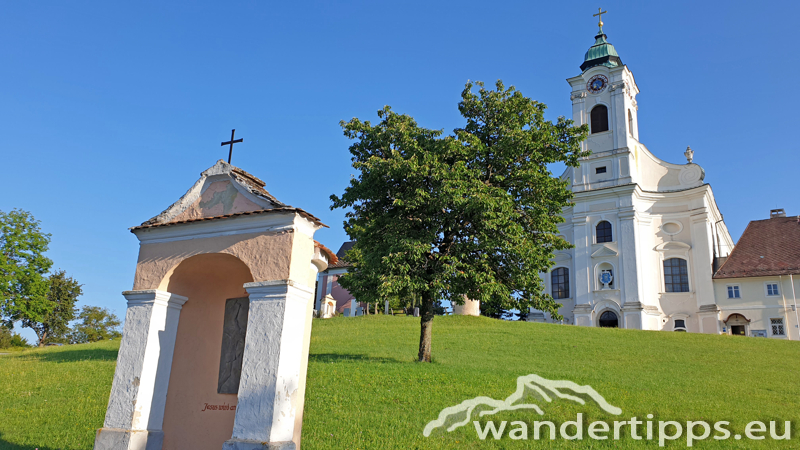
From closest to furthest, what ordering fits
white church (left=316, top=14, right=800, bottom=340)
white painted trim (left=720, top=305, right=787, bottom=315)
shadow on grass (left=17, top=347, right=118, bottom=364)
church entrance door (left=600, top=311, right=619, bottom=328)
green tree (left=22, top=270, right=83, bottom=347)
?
1. shadow on grass (left=17, top=347, right=118, bottom=364)
2. white painted trim (left=720, top=305, right=787, bottom=315)
3. white church (left=316, top=14, right=800, bottom=340)
4. church entrance door (left=600, top=311, right=619, bottom=328)
5. green tree (left=22, top=270, right=83, bottom=347)

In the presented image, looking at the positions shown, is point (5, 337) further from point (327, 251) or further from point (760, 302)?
point (760, 302)

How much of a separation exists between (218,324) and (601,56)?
4140 cm

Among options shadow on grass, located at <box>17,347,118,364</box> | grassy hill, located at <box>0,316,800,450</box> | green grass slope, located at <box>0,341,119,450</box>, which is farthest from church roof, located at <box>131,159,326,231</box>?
shadow on grass, located at <box>17,347,118,364</box>

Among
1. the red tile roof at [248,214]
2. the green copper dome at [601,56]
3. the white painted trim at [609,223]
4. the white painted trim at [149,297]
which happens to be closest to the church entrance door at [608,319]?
the white painted trim at [609,223]

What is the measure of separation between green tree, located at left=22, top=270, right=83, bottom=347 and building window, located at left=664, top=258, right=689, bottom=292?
49.9m

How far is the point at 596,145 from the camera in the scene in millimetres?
40219

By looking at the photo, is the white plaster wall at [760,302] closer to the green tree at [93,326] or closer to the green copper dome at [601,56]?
the green copper dome at [601,56]

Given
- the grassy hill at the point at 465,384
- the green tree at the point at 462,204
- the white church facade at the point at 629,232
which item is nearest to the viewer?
the grassy hill at the point at 465,384

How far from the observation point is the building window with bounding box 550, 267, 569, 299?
38.9m

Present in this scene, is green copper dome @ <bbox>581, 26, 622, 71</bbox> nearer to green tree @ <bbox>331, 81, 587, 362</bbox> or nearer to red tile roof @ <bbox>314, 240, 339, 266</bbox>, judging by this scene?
green tree @ <bbox>331, 81, 587, 362</bbox>

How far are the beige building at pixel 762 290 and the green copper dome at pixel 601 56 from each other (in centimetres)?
1662

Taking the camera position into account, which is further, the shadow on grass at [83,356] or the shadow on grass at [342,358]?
the shadow on grass at [83,356]

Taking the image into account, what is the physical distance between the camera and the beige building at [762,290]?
3309 centimetres

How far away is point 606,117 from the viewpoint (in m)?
40.5
